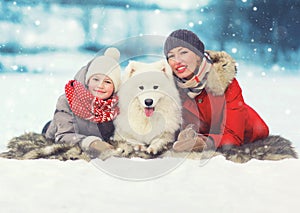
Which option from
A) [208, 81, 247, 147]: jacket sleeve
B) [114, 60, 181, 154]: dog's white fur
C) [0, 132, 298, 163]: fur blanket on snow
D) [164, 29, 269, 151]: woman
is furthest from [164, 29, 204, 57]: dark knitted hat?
[0, 132, 298, 163]: fur blanket on snow

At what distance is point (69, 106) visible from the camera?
187 cm

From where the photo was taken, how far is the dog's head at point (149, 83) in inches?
67.1

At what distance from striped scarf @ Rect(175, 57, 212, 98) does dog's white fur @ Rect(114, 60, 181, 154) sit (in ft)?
0.18

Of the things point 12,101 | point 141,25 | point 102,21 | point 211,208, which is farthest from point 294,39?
point 12,101

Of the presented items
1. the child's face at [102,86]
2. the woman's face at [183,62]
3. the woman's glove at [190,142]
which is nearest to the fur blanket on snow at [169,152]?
the woman's glove at [190,142]

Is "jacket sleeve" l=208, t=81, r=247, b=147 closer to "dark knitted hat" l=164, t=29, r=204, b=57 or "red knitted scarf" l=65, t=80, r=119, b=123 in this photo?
"dark knitted hat" l=164, t=29, r=204, b=57

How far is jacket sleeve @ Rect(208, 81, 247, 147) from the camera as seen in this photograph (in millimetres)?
1797

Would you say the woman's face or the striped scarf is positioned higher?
the woman's face

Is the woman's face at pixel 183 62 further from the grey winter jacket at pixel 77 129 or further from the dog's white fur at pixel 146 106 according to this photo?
the grey winter jacket at pixel 77 129

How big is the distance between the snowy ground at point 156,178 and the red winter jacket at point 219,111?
0.15 meters

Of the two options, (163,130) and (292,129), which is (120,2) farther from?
(292,129)

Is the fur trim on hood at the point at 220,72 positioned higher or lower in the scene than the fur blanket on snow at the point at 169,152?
higher

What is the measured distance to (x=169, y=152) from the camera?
1734 mm

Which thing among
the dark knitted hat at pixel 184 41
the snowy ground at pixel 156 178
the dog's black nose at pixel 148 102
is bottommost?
the snowy ground at pixel 156 178
